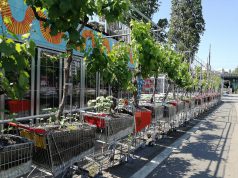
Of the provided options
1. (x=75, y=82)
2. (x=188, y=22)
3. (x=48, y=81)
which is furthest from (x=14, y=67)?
(x=188, y=22)

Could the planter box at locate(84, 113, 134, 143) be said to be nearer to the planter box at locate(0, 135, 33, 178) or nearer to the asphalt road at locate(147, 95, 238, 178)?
the asphalt road at locate(147, 95, 238, 178)

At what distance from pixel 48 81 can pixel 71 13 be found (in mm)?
4692

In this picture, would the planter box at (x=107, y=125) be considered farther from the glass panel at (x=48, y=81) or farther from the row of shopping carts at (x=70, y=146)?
the glass panel at (x=48, y=81)

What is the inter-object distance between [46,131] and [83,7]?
70.0 inches

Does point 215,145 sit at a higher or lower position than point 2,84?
lower

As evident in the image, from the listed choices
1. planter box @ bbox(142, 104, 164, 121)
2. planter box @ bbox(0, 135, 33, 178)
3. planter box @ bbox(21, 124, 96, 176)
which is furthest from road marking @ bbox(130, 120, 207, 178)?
planter box @ bbox(0, 135, 33, 178)

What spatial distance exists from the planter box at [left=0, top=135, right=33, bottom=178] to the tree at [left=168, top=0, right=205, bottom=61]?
3698 centimetres

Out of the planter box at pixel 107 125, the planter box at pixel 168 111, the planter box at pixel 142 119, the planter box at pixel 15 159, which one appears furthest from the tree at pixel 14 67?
the planter box at pixel 168 111

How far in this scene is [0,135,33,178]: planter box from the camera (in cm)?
352

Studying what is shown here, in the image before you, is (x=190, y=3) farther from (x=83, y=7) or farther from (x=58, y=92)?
(x=83, y=7)

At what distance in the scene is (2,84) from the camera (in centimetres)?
346

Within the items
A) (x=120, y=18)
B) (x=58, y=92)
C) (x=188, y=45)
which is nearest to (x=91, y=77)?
(x=58, y=92)

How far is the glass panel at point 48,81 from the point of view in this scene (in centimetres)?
821

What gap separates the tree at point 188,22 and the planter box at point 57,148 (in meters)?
36.0
